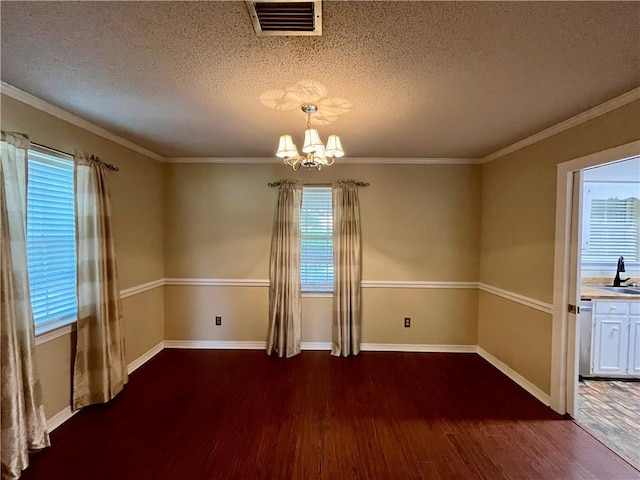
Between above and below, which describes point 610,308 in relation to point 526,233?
below

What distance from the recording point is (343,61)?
1.52 metres

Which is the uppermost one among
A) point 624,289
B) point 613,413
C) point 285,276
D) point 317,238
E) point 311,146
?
point 311,146

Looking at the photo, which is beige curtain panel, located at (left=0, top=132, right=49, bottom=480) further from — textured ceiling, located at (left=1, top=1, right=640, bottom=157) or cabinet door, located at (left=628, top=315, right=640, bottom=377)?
cabinet door, located at (left=628, top=315, right=640, bottom=377)

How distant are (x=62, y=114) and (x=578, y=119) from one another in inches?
157

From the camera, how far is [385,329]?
12.0 ft

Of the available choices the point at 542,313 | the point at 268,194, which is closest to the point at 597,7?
the point at 542,313

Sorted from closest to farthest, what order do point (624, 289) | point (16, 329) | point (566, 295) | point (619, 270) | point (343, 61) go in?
point (343, 61) < point (16, 329) < point (566, 295) < point (624, 289) < point (619, 270)

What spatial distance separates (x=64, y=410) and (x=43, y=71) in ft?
8.02

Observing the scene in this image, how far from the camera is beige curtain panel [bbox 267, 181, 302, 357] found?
351 centimetres

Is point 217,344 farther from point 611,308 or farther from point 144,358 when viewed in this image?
point 611,308

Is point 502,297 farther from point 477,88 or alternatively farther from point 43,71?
point 43,71

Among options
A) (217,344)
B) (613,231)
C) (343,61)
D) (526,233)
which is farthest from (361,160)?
(613,231)

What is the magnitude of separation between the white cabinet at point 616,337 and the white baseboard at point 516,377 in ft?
2.66

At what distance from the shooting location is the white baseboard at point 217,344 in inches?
145
